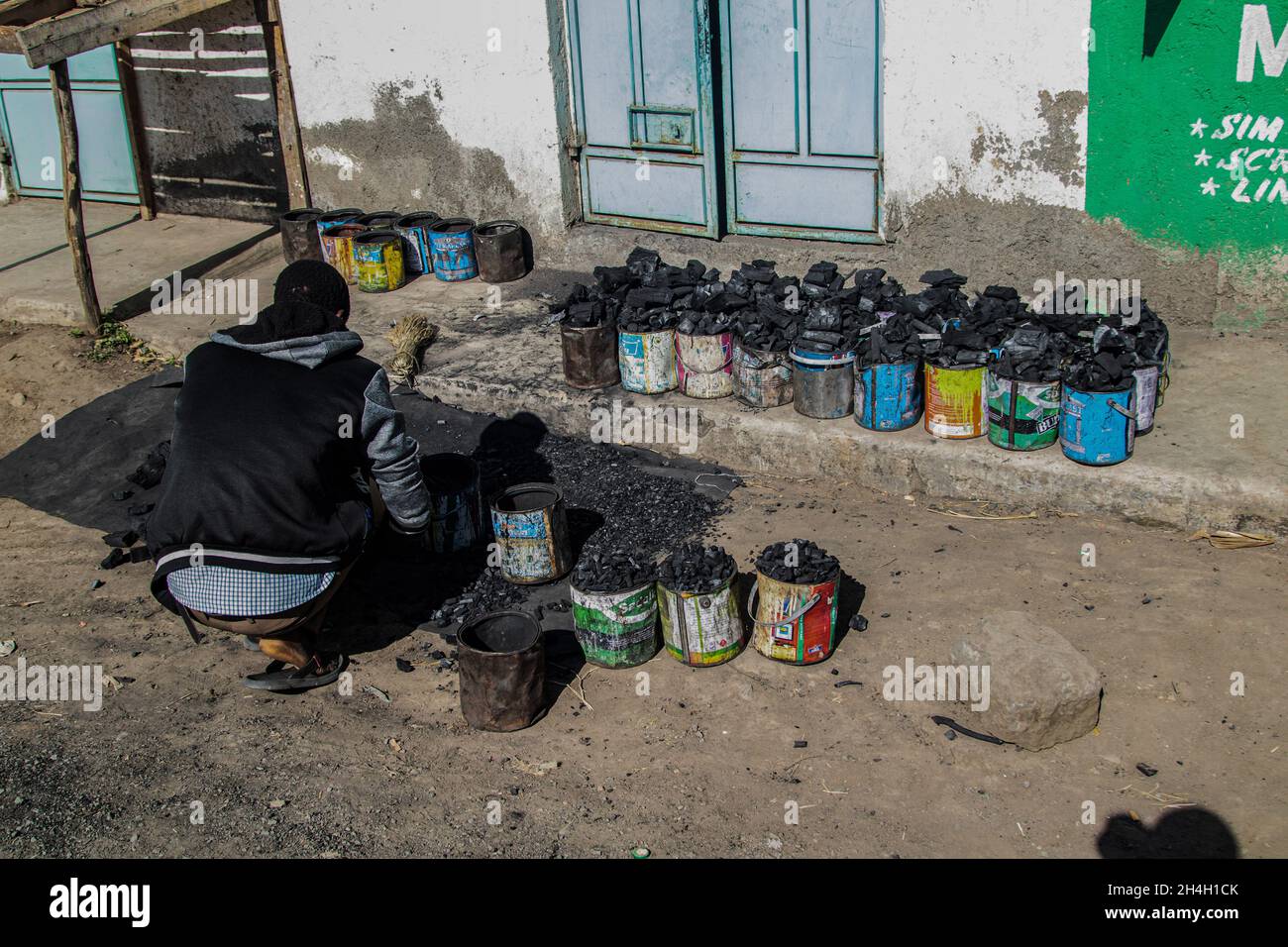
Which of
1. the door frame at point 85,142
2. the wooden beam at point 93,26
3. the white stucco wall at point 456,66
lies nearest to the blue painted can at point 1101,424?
the white stucco wall at point 456,66

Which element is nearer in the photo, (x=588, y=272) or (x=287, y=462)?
(x=287, y=462)

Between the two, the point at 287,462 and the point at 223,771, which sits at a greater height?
the point at 287,462

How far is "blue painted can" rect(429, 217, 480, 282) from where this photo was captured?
964 cm

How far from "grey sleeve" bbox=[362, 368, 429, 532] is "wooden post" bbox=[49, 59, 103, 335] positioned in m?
5.24

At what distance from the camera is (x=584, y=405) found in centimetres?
756

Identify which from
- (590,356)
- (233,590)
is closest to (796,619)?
(233,590)

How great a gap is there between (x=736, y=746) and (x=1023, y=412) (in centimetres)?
261

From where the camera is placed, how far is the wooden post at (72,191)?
9.02 meters

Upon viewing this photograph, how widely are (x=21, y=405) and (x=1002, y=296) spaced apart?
22.9 feet

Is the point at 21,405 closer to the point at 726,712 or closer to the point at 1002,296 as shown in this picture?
the point at 726,712

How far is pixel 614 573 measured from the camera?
553cm

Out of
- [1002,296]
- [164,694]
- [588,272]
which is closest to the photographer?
[164,694]
